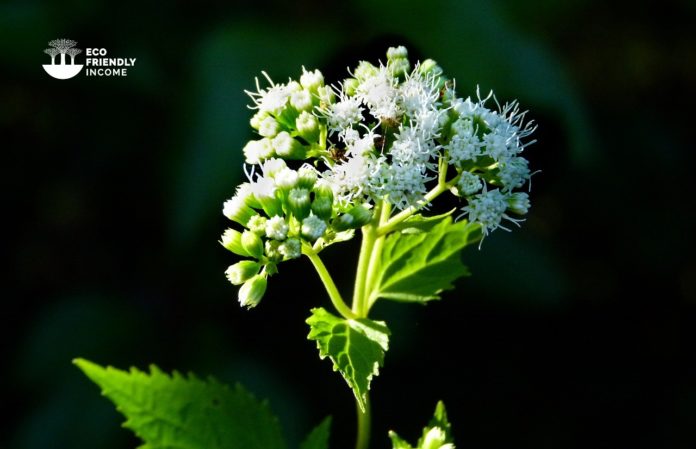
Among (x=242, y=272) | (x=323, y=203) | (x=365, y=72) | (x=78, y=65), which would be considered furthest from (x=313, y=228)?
(x=78, y=65)

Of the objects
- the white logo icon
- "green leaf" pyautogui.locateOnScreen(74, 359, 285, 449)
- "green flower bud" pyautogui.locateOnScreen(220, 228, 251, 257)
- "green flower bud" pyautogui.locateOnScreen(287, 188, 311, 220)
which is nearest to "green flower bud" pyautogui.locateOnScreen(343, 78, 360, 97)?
"green flower bud" pyautogui.locateOnScreen(287, 188, 311, 220)

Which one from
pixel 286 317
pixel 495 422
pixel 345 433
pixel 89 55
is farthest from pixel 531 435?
pixel 89 55

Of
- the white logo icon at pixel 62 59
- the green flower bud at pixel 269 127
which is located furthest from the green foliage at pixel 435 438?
the white logo icon at pixel 62 59

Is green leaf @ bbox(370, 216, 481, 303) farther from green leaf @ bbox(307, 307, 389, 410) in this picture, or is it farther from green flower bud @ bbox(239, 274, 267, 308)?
green flower bud @ bbox(239, 274, 267, 308)

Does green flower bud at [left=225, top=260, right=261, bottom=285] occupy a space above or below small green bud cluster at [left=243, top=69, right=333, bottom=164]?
below

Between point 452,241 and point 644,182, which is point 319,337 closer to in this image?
point 452,241

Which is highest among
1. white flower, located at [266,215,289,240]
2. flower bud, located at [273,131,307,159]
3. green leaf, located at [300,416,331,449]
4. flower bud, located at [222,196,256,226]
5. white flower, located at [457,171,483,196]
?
flower bud, located at [273,131,307,159]

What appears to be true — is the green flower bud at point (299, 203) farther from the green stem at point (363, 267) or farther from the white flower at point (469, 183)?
the white flower at point (469, 183)
